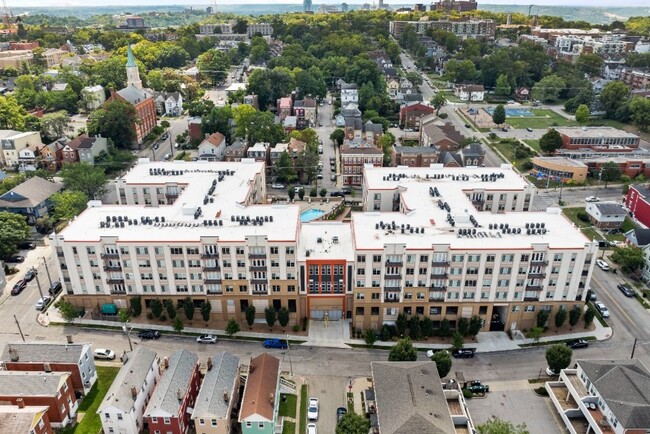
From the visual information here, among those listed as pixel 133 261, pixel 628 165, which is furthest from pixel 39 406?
pixel 628 165

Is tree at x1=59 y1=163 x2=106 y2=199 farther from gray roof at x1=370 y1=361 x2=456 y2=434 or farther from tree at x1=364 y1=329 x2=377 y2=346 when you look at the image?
gray roof at x1=370 y1=361 x2=456 y2=434

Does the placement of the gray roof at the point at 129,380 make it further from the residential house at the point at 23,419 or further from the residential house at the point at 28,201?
the residential house at the point at 28,201

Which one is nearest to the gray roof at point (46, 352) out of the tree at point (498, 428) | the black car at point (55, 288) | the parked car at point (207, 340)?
the parked car at point (207, 340)

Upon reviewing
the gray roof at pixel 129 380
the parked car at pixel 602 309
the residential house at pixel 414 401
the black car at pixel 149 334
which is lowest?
the parked car at pixel 602 309

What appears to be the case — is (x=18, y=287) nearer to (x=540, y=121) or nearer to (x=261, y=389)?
(x=261, y=389)

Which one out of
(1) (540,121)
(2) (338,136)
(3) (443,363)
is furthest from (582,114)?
(3) (443,363)

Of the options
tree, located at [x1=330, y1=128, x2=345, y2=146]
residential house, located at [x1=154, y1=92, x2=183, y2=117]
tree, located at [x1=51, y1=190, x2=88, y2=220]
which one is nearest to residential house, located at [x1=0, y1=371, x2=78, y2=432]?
tree, located at [x1=51, y1=190, x2=88, y2=220]

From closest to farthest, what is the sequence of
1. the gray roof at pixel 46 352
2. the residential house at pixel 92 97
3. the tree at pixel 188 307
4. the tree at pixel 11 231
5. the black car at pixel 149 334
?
the gray roof at pixel 46 352, the black car at pixel 149 334, the tree at pixel 188 307, the tree at pixel 11 231, the residential house at pixel 92 97
